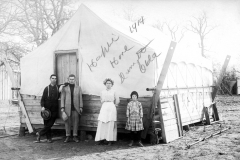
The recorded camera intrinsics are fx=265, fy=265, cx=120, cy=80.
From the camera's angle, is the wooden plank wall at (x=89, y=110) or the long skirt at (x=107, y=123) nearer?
the long skirt at (x=107, y=123)

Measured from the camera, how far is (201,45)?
1179 inches

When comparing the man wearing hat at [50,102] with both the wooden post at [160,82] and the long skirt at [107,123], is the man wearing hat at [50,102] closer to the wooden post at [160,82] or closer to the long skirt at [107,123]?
the long skirt at [107,123]

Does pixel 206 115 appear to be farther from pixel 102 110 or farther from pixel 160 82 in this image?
pixel 102 110

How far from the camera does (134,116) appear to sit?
6293 millimetres

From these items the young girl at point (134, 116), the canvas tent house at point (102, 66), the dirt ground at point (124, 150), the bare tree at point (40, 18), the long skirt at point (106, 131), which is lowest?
the dirt ground at point (124, 150)

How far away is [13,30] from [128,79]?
1272 centimetres

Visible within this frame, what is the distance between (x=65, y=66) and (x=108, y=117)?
91.2 inches

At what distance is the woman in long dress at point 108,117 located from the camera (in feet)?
21.1

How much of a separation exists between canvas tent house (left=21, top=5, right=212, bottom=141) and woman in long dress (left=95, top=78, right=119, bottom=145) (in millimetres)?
449

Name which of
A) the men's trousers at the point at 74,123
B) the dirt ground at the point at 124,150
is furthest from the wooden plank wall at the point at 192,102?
the men's trousers at the point at 74,123

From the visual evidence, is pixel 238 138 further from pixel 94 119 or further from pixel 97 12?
pixel 97 12

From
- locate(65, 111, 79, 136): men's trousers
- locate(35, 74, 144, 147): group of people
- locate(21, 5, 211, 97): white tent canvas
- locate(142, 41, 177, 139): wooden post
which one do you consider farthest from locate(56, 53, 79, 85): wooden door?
locate(142, 41, 177, 139): wooden post

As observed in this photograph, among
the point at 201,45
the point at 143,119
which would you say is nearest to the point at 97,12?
the point at 143,119

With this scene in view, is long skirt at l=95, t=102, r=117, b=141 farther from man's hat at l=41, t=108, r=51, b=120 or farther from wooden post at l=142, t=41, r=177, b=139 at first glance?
man's hat at l=41, t=108, r=51, b=120
